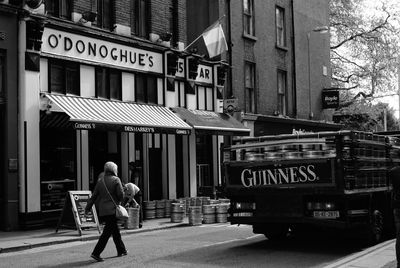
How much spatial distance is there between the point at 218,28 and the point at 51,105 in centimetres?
820

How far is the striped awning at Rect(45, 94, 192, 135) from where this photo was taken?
14648 mm

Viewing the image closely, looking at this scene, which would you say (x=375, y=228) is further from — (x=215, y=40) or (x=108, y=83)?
(x=215, y=40)

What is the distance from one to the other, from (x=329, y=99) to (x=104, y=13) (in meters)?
16.1

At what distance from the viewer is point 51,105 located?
14742mm

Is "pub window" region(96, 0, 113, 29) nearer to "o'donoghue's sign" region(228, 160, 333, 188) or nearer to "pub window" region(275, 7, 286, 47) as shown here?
"o'donoghue's sign" region(228, 160, 333, 188)

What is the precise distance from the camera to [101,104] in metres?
16.5

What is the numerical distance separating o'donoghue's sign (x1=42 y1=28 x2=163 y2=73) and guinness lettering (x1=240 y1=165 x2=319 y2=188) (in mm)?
7739

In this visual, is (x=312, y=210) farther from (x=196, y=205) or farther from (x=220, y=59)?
(x=220, y=59)

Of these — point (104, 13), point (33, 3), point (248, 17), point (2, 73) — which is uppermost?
point (248, 17)

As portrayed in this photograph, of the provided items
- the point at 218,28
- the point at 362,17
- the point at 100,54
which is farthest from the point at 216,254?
the point at 362,17

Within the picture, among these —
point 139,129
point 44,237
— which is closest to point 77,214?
point 44,237

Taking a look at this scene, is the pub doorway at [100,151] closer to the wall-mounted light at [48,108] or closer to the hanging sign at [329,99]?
the wall-mounted light at [48,108]

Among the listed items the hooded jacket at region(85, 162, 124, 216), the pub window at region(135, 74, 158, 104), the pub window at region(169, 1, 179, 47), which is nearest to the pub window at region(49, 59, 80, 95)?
the pub window at region(135, 74, 158, 104)

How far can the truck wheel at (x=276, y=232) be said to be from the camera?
1155cm
